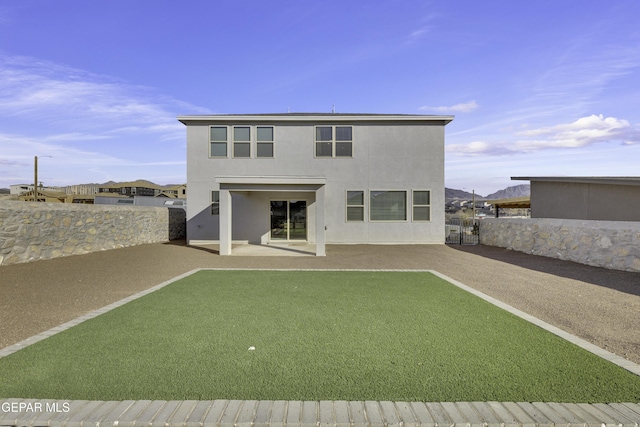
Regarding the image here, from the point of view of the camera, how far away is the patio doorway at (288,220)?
16.9 metres

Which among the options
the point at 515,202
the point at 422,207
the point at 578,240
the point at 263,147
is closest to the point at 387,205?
the point at 422,207

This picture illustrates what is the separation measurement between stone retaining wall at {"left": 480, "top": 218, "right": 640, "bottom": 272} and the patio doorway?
9537mm

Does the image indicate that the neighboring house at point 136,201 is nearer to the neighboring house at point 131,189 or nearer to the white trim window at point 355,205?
the white trim window at point 355,205

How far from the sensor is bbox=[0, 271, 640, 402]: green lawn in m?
2.92

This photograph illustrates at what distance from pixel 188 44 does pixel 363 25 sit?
22.4 ft

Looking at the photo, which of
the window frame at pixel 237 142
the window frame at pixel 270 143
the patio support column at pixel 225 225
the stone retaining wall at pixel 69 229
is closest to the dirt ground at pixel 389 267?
the stone retaining wall at pixel 69 229

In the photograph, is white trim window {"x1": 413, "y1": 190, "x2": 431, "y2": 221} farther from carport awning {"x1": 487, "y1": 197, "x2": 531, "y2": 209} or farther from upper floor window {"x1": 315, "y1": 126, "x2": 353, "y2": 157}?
carport awning {"x1": 487, "y1": 197, "x2": 531, "y2": 209}

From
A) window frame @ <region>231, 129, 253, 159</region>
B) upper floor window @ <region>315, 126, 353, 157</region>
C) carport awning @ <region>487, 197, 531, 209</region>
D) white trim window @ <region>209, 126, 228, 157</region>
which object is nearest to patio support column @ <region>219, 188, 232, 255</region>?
window frame @ <region>231, 129, 253, 159</region>

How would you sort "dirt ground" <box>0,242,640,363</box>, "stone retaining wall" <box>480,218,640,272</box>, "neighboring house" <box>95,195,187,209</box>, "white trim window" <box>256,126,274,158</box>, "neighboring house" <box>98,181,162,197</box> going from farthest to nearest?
"neighboring house" <box>98,181,162,197</box>
"neighboring house" <box>95,195,187,209</box>
"white trim window" <box>256,126,274,158</box>
"stone retaining wall" <box>480,218,640,272</box>
"dirt ground" <box>0,242,640,363</box>

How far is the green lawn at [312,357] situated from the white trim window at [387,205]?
1064 cm

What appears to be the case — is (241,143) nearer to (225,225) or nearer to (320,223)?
(225,225)

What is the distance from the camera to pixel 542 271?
959 centimetres

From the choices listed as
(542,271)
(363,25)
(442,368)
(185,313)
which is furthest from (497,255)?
(185,313)

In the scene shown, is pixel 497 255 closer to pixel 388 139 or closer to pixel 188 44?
pixel 388 139
